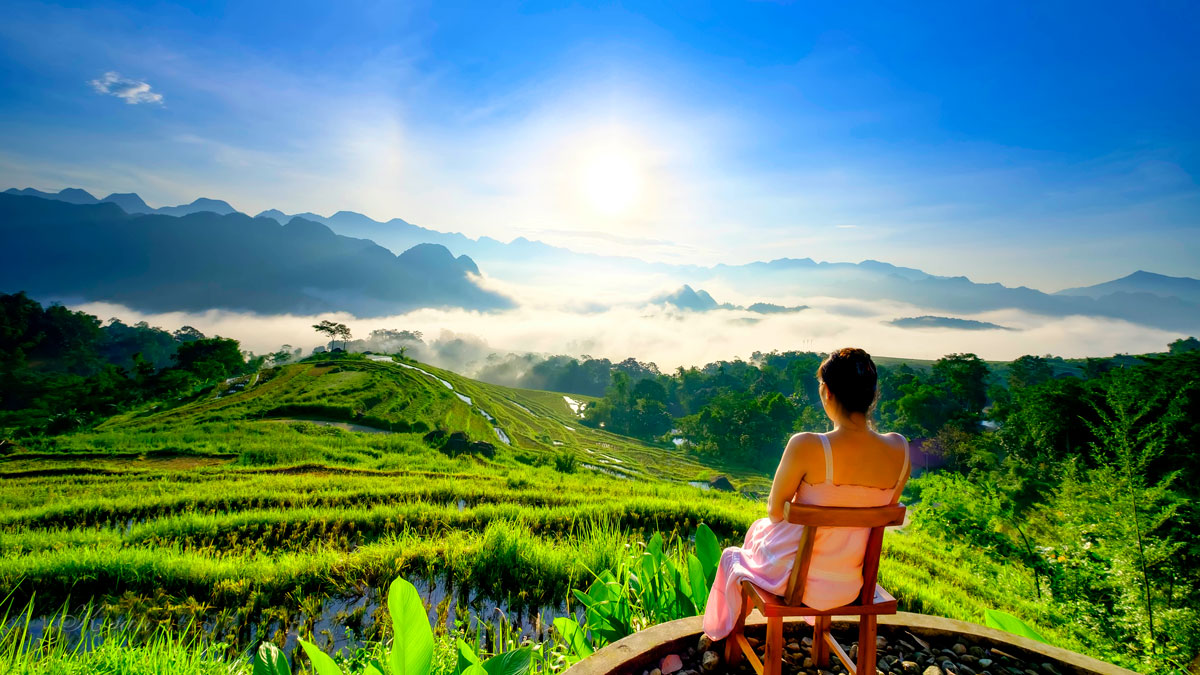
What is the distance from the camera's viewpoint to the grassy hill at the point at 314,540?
4.60m

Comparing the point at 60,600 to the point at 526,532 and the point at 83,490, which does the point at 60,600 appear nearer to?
the point at 526,532

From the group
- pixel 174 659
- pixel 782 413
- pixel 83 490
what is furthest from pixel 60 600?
pixel 782 413

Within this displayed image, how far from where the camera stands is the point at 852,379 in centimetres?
225

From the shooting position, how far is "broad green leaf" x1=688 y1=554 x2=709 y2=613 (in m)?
3.29

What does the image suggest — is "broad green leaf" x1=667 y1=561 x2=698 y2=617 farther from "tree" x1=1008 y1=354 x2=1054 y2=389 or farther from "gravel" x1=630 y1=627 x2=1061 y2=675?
"tree" x1=1008 y1=354 x2=1054 y2=389

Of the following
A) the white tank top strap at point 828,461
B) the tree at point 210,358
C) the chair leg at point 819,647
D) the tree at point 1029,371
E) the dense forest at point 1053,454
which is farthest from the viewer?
the tree at point 1029,371

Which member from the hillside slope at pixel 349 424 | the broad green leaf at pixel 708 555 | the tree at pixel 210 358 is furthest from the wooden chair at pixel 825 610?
the tree at pixel 210 358

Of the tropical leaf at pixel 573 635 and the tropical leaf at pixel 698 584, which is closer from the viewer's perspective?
the tropical leaf at pixel 573 635

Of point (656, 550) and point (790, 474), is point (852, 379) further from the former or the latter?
point (656, 550)

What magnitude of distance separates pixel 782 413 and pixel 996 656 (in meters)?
69.4

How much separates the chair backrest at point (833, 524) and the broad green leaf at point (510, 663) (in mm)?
1212

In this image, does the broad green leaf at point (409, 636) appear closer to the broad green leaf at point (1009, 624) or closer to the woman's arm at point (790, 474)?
the woman's arm at point (790, 474)

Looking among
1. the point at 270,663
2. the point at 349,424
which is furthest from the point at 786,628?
the point at 349,424

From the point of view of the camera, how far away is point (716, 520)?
868cm
